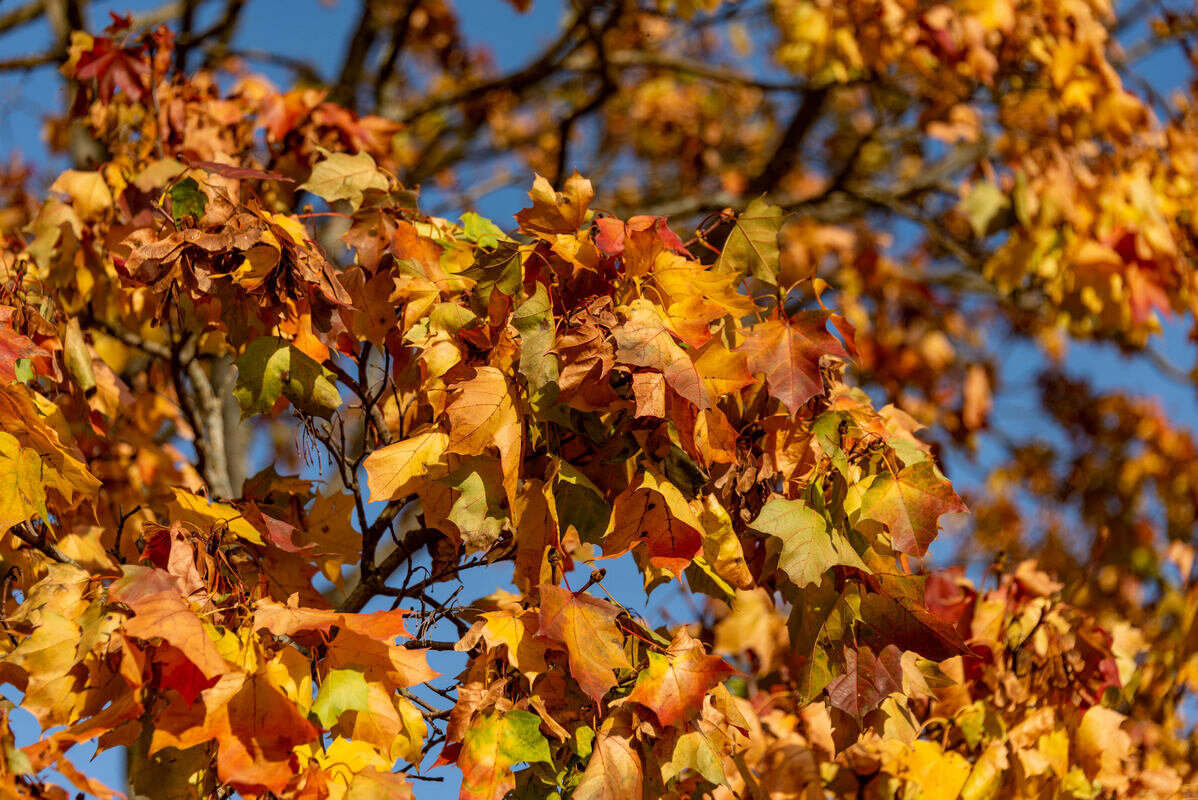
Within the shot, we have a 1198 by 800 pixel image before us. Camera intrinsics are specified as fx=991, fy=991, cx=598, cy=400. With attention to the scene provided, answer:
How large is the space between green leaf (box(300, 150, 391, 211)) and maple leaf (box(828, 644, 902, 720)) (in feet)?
4.28

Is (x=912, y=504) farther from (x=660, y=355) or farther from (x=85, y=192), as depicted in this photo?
(x=85, y=192)

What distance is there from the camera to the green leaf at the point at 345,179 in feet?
6.86

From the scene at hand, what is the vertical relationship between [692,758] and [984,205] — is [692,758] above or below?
below

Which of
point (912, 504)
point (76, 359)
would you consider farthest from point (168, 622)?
point (912, 504)

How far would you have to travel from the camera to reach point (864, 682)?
1.69 metres

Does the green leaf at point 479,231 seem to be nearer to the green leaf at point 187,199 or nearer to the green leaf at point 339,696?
the green leaf at point 187,199

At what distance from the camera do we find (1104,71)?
4586 mm

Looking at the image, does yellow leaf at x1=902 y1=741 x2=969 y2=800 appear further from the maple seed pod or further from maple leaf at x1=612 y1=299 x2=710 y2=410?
A: the maple seed pod

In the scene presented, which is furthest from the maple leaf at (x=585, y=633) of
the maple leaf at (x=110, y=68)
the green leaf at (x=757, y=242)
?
the maple leaf at (x=110, y=68)

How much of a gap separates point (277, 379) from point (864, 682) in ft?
3.81

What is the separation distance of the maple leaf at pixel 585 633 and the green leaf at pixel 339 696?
0.91 ft

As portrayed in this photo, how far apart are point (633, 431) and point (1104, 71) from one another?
402cm

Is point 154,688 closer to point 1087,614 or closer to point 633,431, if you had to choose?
point 633,431

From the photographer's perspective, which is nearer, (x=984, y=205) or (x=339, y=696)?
(x=339, y=696)
